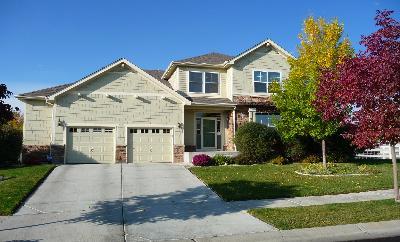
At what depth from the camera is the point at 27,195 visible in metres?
11.6

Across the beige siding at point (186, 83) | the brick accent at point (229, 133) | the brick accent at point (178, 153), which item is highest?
the beige siding at point (186, 83)

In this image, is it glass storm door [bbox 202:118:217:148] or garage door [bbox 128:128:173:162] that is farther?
glass storm door [bbox 202:118:217:148]

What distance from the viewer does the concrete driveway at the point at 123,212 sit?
795cm

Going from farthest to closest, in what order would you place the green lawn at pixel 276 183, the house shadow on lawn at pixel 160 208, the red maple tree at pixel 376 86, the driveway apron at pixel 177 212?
the green lawn at pixel 276 183
the red maple tree at pixel 376 86
the house shadow on lawn at pixel 160 208
the driveway apron at pixel 177 212

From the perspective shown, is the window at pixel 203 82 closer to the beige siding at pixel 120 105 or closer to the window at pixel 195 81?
the window at pixel 195 81

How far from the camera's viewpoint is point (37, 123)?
21.6 meters

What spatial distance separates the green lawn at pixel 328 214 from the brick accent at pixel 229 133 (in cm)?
1311

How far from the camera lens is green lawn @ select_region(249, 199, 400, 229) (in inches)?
340

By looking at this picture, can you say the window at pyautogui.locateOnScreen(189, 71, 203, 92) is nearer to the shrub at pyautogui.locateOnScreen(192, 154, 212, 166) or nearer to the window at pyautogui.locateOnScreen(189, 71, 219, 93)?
the window at pyautogui.locateOnScreen(189, 71, 219, 93)

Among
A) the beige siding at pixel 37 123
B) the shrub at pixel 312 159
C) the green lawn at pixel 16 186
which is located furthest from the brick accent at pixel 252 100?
the green lawn at pixel 16 186

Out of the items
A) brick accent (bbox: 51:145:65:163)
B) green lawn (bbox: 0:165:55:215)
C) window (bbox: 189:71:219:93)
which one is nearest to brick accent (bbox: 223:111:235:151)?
window (bbox: 189:71:219:93)

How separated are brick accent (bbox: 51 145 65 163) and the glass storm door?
8791 mm

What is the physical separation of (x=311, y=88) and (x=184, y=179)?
26.1ft

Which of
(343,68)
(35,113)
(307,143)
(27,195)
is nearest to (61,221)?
(27,195)
